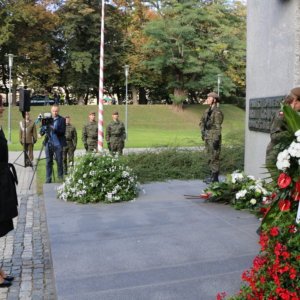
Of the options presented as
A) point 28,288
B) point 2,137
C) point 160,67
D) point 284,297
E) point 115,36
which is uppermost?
point 115,36

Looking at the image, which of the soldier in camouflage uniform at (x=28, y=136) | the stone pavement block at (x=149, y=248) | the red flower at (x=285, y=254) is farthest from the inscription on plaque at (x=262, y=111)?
the soldier in camouflage uniform at (x=28, y=136)

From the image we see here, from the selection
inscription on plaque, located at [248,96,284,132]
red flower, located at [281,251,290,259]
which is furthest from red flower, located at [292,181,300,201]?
inscription on plaque, located at [248,96,284,132]

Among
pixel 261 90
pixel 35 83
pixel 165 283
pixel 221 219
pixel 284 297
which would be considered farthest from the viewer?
pixel 35 83

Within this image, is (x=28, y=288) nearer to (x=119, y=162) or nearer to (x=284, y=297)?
(x=284, y=297)

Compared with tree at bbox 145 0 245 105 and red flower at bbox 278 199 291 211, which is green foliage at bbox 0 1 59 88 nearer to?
tree at bbox 145 0 245 105

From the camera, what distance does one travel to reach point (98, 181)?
810 cm

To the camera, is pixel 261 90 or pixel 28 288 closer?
pixel 28 288

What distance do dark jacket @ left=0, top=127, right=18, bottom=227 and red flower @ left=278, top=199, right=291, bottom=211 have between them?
250 cm

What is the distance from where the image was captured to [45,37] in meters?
49.6

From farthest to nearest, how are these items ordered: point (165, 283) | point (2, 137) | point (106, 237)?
point (106, 237) < point (2, 137) < point (165, 283)

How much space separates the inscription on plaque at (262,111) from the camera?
24.1 feet

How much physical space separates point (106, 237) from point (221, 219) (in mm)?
1681

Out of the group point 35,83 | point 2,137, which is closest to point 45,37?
point 35,83

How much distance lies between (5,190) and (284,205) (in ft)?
8.39
